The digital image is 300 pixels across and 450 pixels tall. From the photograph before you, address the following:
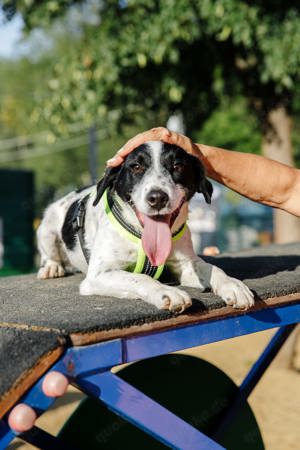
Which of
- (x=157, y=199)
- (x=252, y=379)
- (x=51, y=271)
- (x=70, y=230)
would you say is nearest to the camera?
(x=157, y=199)

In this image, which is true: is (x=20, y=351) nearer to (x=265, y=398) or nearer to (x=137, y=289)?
(x=137, y=289)

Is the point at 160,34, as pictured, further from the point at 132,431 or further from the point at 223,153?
the point at 132,431

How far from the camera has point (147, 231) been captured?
2770 mm

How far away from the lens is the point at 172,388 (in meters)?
3.54

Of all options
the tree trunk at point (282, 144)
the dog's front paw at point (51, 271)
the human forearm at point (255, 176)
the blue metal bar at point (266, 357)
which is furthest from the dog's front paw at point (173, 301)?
the tree trunk at point (282, 144)

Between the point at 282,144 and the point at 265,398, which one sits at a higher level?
the point at 282,144

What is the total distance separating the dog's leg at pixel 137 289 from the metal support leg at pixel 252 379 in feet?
4.31

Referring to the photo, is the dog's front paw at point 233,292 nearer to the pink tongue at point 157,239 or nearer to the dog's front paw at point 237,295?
the dog's front paw at point 237,295

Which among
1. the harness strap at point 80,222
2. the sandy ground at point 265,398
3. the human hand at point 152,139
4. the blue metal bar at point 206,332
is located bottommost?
the sandy ground at point 265,398

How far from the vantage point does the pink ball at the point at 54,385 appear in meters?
1.86

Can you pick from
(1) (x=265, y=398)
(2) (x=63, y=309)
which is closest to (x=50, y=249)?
(2) (x=63, y=309)

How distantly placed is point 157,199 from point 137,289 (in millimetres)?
401

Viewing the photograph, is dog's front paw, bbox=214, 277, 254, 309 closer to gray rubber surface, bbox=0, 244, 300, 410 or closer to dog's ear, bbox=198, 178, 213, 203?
gray rubber surface, bbox=0, 244, 300, 410

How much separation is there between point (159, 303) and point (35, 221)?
8.07 metres
